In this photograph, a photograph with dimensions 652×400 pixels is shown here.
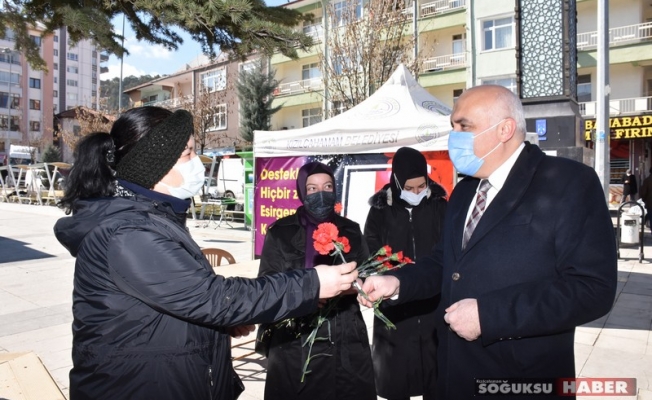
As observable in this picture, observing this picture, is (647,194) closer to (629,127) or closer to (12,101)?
(629,127)

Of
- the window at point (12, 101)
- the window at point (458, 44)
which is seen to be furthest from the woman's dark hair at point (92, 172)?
the window at point (12, 101)

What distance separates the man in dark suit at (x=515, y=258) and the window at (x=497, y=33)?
27168 millimetres

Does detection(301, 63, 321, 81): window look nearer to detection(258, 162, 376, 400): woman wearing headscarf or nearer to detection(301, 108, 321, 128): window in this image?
detection(301, 108, 321, 128): window

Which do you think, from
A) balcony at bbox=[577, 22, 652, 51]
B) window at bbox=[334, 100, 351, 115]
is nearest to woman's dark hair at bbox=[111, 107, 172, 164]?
window at bbox=[334, 100, 351, 115]

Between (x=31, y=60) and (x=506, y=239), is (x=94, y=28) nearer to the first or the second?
(x=31, y=60)

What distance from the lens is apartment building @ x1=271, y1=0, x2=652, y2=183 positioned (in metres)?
23.4

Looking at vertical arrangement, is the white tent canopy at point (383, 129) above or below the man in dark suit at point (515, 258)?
above

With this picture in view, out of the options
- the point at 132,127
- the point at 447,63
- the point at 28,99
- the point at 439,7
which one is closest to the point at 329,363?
the point at 132,127

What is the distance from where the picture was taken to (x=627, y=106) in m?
23.9

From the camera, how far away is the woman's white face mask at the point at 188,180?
1.94m

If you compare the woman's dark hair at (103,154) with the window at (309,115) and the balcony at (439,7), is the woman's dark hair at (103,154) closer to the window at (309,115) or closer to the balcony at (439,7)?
the balcony at (439,7)

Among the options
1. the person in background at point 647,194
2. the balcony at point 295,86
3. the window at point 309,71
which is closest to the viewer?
the person in background at point 647,194

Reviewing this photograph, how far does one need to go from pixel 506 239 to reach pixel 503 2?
27543 mm

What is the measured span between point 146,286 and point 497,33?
2861cm
